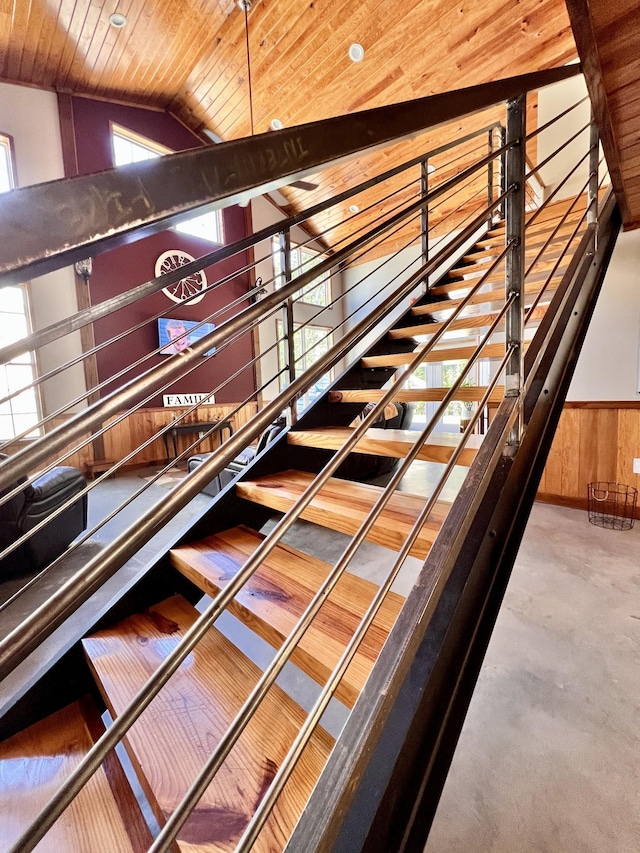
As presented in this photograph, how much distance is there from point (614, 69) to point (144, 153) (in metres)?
6.56

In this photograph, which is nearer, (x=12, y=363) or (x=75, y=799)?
(x=75, y=799)

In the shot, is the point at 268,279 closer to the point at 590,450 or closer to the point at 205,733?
the point at 590,450

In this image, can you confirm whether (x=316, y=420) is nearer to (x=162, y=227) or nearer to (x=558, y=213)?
(x=162, y=227)

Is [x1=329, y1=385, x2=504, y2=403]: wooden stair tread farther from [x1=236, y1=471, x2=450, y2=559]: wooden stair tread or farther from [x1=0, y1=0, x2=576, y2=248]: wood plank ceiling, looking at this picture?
[x1=0, y1=0, x2=576, y2=248]: wood plank ceiling

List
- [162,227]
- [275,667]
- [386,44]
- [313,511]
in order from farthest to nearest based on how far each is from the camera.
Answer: [386,44] → [313,511] → [275,667] → [162,227]

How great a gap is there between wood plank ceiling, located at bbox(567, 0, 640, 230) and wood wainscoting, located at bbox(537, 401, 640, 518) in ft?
6.71

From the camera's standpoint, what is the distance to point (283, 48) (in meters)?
4.12

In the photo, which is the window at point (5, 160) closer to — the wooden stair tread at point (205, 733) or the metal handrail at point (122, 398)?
the wooden stair tread at point (205, 733)

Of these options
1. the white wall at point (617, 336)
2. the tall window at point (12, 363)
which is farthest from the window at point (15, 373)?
the white wall at point (617, 336)

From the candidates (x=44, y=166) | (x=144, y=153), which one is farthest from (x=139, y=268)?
(x=144, y=153)

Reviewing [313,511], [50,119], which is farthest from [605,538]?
[50,119]

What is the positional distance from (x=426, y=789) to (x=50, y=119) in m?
7.04

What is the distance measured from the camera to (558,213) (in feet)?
11.0

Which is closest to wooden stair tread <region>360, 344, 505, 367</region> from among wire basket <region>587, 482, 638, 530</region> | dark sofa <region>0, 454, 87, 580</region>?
dark sofa <region>0, 454, 87, 580</region>
